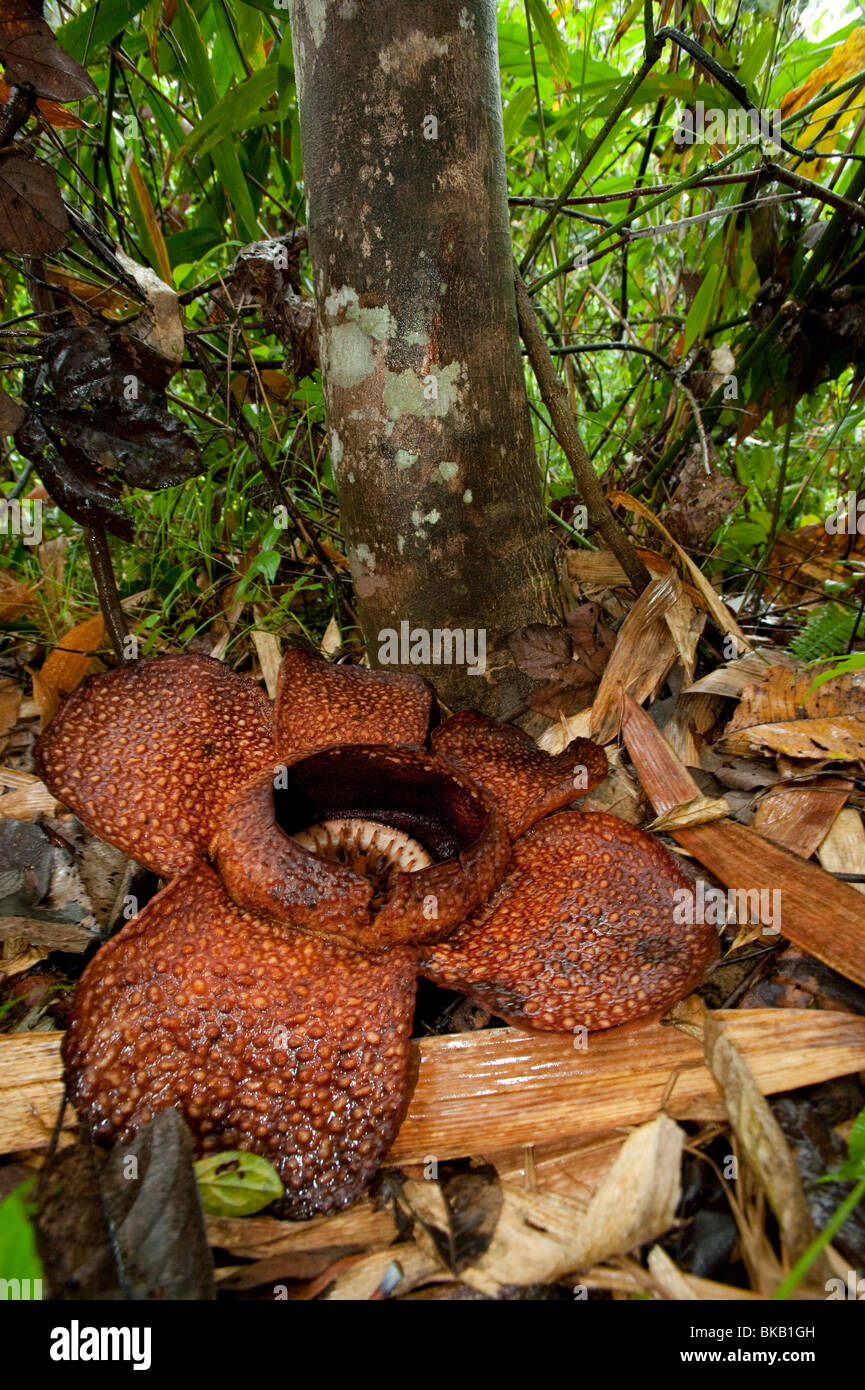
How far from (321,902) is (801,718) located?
1582 millimetres

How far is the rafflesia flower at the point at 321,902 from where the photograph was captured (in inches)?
60.4

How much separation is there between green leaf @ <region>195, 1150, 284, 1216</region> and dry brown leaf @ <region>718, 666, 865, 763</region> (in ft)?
5.68

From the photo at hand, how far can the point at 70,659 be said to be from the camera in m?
2.84

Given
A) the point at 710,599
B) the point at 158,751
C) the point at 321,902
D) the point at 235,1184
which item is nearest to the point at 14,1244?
the point at 235,1184

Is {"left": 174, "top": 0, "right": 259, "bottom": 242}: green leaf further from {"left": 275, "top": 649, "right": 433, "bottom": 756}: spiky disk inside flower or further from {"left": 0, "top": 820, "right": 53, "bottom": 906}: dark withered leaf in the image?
{"left": 0, "top": 820, "right": 53, "bottom": 906}: dark withered leaf

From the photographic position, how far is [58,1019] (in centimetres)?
194

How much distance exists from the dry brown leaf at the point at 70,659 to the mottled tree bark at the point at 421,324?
41.3 inches

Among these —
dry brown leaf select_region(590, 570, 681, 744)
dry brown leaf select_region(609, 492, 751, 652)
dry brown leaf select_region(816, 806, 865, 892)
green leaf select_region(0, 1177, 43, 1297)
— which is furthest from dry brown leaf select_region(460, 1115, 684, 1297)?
dry brown leaf select_region(609, 492, 751, 652)

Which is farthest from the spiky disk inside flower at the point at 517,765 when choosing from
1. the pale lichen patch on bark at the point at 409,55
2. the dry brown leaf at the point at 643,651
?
the pale lichen patch on bark at the point at 409,55

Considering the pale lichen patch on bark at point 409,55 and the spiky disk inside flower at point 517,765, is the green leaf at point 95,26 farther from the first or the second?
the spiky disk inside flower at point 517,765

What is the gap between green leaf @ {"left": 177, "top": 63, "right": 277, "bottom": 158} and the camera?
2758mm
